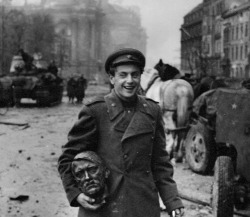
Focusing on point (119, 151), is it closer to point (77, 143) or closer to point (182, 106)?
point (77, 143)

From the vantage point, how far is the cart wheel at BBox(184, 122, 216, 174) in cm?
833

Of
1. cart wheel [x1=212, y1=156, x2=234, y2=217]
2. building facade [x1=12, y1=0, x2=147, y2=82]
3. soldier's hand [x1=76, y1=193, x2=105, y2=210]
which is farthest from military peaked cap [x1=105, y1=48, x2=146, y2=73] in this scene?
building facade [x1=12, y1=0, x2=147, y2=82]

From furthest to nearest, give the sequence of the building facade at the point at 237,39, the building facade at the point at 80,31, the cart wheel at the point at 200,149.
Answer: the building facade at the point at 80,31
the building facade at the point at 237,39
the cart wheel at the point at 200,149

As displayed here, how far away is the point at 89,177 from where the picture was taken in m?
3.07

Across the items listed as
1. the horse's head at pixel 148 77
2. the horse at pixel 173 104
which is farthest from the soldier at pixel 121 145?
the horse's head at pixel 148 77

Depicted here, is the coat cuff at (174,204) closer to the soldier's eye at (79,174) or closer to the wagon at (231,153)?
the soldier's eye at (79,174)

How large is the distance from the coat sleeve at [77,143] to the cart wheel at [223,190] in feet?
8.35

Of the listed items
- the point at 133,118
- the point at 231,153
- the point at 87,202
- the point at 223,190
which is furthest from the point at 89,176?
the point at 231,153

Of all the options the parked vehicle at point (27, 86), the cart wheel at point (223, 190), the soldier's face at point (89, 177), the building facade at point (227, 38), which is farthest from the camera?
the building facade at point (227, 38)

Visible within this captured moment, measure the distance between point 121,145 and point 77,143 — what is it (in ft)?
0.87

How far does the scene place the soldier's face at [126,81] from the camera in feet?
10.6

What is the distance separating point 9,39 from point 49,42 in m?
13.1

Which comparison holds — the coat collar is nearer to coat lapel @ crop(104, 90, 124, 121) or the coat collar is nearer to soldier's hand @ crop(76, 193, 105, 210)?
coat lapel @ crop(104, 90, 124, 121)

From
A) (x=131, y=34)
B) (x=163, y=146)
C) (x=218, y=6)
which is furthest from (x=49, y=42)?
(x=163, y=146)
